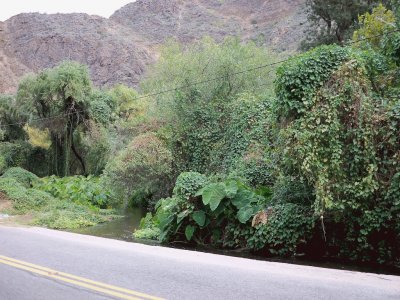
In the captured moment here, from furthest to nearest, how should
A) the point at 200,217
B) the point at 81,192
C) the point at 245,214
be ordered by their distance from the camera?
the point at 81,192 → the point at 200,217 → the point at 245,214

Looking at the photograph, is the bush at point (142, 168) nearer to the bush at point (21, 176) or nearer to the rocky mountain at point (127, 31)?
the bush at point (21, 176)

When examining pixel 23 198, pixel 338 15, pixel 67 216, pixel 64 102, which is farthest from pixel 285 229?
pixel 64 102

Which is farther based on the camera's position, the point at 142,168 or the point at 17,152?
the point at 17,152

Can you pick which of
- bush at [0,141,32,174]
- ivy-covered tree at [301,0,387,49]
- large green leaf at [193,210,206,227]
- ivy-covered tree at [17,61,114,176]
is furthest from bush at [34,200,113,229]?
ivy-covered tree at [301,0,387,49]

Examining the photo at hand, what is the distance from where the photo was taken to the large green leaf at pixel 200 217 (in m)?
13.2

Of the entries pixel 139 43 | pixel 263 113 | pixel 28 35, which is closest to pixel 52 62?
pixel 28 35

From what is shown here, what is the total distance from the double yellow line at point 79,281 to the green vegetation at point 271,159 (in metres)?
5.09

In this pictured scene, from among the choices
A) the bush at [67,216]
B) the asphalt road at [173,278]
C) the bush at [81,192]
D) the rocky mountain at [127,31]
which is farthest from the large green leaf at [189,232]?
the rocky mountain at [127,31]

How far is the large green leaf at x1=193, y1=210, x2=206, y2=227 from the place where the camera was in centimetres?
1316

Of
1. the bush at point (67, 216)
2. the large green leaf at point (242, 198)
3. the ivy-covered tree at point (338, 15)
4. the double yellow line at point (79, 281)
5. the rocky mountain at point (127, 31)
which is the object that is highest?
the rocky mountain at point (127, 31)

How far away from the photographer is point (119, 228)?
19141 millimetres

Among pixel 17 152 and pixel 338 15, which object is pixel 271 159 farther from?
pixel 17 152

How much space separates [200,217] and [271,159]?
10.9ft

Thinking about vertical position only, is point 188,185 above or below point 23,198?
above
